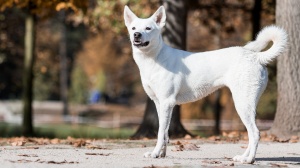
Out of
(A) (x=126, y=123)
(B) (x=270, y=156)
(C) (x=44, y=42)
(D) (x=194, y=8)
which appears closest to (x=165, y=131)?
(B) (x=270, y=156)

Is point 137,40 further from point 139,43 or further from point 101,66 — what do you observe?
point 101,66

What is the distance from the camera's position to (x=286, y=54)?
14148mm

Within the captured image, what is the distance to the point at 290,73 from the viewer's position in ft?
46.5

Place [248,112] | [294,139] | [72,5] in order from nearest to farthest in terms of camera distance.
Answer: [248,112], [294,139], [72,5]

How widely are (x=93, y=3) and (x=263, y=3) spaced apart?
751 cm

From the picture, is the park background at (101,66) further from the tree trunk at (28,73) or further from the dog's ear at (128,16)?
the dog's ear at (128,16)

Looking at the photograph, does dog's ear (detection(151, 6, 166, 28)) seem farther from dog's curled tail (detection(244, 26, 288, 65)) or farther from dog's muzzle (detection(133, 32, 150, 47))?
dog's curled tail (detection(244, 26, 288, 65))

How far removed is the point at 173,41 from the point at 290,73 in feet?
10.7

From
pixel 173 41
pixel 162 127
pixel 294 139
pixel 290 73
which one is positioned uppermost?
pixel 173 41

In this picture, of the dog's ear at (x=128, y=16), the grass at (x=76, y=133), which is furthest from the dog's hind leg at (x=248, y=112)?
the grass at (x=76, y=133)

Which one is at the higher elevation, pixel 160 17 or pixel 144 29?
pixel 160 17

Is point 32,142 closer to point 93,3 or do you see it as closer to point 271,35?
point 271,35

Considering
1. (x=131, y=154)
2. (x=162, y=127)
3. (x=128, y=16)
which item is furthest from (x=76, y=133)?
(x=162, y=127)

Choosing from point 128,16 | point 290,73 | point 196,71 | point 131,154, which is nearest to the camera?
point 196,71
